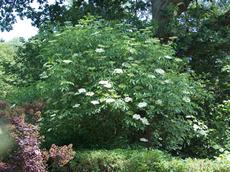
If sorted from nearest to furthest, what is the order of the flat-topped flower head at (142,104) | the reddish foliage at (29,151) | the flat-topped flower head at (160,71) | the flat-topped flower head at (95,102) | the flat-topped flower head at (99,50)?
the reddish foliage at (29,151) < the flat-topped flower head at (95,102) < the flat-topped flower head at (142,104) < the flat-topped flower head at (99,50) < the flat-topped flower head at (160,71)

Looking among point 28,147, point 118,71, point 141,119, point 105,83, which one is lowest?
point 141,119

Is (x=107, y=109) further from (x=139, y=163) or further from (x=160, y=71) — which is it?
(x=139, y=163)

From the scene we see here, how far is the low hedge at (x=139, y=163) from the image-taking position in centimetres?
455

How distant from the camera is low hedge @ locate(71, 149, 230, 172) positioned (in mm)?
4555

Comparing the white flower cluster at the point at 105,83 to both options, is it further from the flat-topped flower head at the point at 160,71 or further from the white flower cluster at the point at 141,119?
the flat-topped flower head at the point at 160,71

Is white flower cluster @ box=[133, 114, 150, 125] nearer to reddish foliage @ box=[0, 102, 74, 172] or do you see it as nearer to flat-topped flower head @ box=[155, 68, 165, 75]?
flat-topped flower head @ box=[155, 68, 165, 75]

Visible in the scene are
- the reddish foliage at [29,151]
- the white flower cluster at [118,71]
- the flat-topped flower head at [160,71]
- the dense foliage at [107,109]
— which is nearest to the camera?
the reddish foliage at [29,151]

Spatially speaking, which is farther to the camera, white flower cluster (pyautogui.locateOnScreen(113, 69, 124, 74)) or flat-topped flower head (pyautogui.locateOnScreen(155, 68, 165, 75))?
flat-topped flower head (pyautogui.locateOnScreen(155, 68, 165, 75))

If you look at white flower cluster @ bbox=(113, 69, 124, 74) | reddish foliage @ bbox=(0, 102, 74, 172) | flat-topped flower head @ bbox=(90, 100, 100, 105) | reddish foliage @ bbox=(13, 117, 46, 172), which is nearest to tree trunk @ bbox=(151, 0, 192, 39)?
white flower cluster @ bbox=(113, 69, 124, 74)

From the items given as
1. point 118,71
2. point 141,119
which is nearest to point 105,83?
point 118,71

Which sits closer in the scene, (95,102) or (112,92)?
(95,102)

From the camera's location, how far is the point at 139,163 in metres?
5.11

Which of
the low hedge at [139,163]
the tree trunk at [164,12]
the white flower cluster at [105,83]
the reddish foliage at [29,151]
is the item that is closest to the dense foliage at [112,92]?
the white flower cluster at [105,83]

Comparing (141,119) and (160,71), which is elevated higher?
(160,71)
